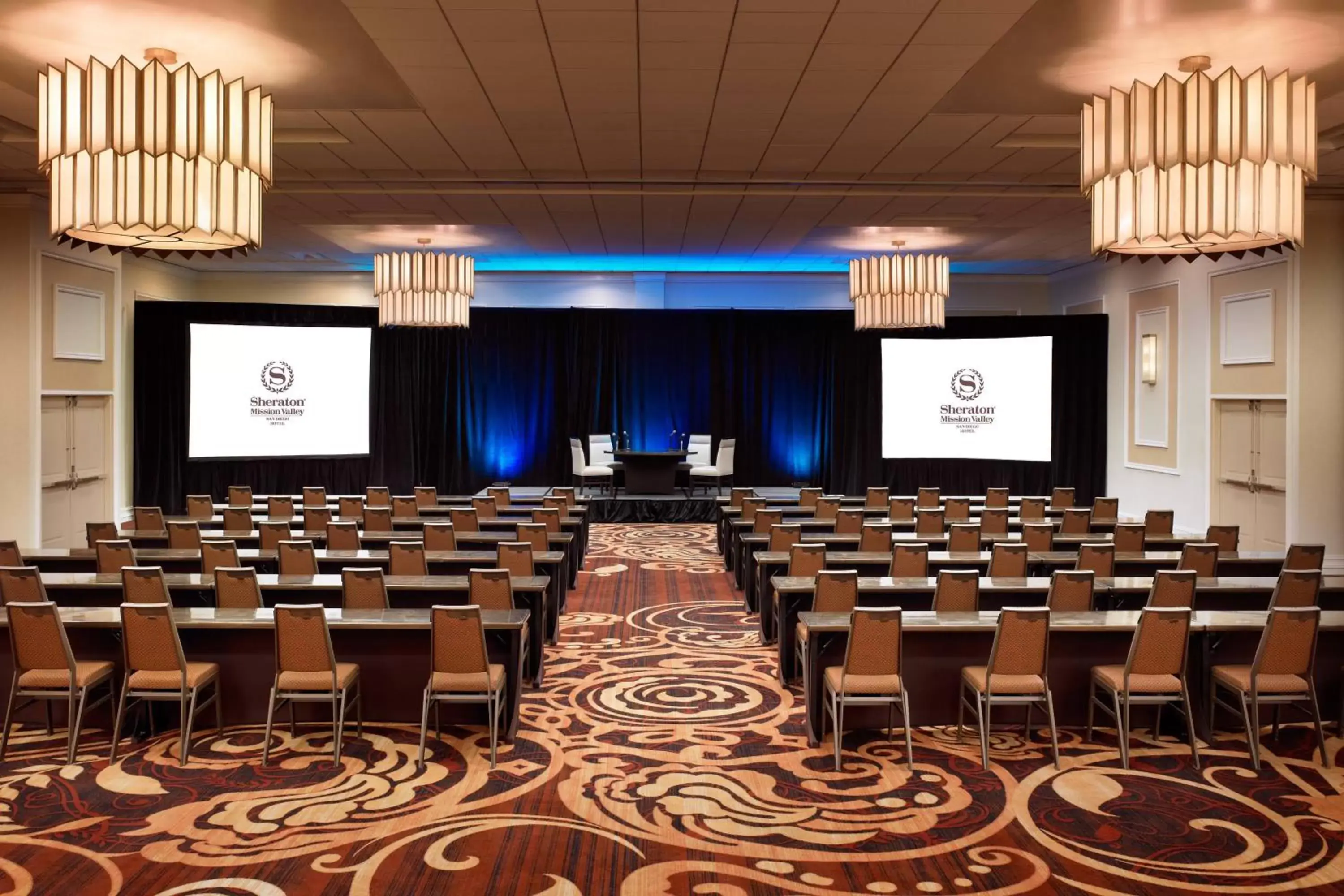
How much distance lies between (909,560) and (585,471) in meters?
11.5

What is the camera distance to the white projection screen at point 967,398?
62.7ft

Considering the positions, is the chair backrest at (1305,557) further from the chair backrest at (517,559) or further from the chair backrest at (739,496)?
the chair backrest at (739,496)

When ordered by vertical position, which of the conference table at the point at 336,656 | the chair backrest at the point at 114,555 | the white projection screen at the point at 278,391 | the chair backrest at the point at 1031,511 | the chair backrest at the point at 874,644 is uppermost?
the white projection screen at the point at 278,391

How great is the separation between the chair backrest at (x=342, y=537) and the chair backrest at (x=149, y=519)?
2.27 metres

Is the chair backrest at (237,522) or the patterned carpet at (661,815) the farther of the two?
the chair backrest at (237,522)

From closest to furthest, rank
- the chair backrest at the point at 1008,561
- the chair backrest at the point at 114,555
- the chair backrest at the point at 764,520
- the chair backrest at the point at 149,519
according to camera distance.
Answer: the chair backrest at the point at 1008,561 < the chair backrest at the point at 114,555 < the chair backrest at the point at 764,520 < the chair backrest at the point at 149,519

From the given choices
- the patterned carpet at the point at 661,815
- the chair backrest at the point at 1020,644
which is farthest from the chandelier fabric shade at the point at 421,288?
the chair backrest at the point at 1020,644

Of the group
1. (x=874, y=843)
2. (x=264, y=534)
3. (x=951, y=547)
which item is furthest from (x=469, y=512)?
(x=874, y=843)

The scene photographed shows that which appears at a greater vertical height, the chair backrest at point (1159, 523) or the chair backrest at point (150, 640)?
the chair backrest at point (1159, 523)

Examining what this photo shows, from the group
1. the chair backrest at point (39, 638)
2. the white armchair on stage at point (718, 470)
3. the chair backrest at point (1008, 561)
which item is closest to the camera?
the chair backrest at point (39, 638)

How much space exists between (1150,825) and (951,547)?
189 inches

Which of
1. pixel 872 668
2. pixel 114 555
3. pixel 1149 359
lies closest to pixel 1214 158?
pixel 872 668

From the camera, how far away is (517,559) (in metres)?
8.51

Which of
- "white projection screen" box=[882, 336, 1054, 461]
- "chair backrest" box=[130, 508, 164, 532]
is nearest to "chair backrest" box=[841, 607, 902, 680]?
"chair backrest" box=[130, 508, 164, 532]
